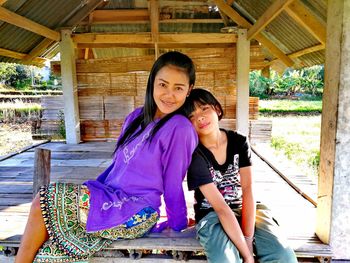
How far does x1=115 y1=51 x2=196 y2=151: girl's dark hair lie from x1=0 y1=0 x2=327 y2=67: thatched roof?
311 cm

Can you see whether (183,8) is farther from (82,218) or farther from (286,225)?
(82,218)

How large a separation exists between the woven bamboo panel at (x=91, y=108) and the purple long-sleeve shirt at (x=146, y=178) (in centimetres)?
408

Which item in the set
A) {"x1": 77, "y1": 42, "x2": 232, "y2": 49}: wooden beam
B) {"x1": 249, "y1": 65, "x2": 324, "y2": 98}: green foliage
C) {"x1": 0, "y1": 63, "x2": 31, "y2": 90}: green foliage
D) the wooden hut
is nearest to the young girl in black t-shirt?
the wooden hut

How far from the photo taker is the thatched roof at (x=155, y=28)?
4.55 metres

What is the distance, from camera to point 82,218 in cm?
153

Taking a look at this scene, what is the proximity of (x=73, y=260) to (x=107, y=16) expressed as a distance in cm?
449

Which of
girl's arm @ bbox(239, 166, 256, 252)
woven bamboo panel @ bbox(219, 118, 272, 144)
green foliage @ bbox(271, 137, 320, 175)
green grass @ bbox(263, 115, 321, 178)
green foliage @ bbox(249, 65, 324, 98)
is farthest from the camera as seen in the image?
green foliage @ bbox(249, 65, 324, 98)

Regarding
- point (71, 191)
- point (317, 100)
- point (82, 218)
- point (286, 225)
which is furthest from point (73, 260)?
point (317, 100)

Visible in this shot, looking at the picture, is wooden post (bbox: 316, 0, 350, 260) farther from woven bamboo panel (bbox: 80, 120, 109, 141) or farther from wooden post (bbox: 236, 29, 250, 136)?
woven bamboo panel (bbox: 80, 120, 109, 141)

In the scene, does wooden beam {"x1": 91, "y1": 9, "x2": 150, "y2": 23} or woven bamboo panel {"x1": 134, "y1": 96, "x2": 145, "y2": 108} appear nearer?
wooden beam {"x1": 91, "y1": 9, "x2": 150, "y2": 23}

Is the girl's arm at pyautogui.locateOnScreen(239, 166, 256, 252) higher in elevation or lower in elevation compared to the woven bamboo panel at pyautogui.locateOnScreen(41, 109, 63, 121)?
lower

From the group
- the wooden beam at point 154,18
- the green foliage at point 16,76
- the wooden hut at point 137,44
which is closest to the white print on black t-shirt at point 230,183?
the wooden hut at point 137,44

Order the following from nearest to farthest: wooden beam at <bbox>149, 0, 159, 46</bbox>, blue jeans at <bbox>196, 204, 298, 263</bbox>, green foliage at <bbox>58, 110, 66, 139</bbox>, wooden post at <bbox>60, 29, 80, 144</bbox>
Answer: blue jeans at <bbox>196, 204, 298, 263</bbox>, wooden beam at <bbox>149, 0, 159, 46</bbox>, wooden post at <bbox>60, 29, 80, 144</bbox>, green foliage at <bbox>58, 110, 66, 139</bbox>

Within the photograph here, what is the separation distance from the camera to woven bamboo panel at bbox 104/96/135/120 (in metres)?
5.56
